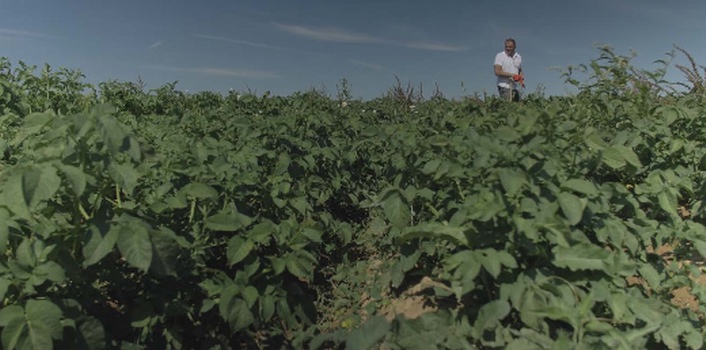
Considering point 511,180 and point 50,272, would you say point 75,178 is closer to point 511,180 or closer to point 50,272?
point 50,272

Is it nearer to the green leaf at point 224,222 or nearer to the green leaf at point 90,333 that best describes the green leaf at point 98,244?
the green leaf at point 90,333

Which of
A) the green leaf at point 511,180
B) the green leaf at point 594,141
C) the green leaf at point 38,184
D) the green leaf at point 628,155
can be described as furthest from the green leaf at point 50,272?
the green leaf at point 628,155

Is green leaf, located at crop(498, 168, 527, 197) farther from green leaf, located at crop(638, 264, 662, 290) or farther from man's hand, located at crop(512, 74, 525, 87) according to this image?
man's hand, located at crop(512, 74, 525, 87)

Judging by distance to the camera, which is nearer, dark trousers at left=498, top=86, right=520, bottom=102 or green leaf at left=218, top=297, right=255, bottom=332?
green leaf at left=218, top=297, right=255, bottom=332

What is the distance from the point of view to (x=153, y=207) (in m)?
2.24

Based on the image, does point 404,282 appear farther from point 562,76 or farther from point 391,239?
point 562,76

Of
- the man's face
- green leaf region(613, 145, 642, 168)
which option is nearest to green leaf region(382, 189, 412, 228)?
green leaf region(613, 145, 642, 168)

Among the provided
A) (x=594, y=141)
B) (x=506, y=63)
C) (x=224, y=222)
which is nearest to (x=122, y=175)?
(x=224, y=222)

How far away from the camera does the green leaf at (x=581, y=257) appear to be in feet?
6.63

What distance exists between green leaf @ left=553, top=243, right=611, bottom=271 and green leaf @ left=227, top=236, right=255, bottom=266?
1.21 m

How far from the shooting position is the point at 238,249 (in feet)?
7.37

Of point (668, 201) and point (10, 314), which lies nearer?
point (10, 314)

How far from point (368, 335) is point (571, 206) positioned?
38.1 inches

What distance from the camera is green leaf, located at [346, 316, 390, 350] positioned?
150cm
